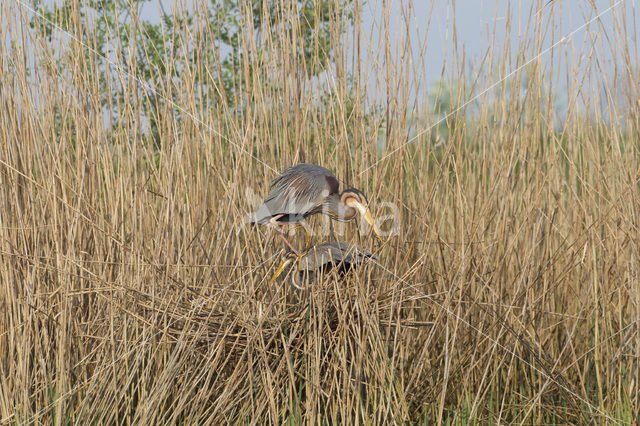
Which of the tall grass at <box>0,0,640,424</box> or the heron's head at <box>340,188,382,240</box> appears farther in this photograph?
the tall grass at <box>0,0,640,424</box>

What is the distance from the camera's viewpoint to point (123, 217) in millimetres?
1626

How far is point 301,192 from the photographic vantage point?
1257 mm

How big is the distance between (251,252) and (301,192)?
1.35 feet

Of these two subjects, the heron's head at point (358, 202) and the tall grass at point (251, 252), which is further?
the tall grass at point (251, 252)

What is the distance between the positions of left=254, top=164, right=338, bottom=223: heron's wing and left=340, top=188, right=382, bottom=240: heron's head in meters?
0.05

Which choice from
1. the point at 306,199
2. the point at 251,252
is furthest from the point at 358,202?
the point at 251,252

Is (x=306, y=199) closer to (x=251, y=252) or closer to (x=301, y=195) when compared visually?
(x=301, y=195)

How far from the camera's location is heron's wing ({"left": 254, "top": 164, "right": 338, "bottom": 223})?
1.26 meters

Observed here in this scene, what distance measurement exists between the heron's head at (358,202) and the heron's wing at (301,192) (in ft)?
0.16

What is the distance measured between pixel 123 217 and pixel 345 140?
0.59 metres

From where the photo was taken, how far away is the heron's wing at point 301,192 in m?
1.26

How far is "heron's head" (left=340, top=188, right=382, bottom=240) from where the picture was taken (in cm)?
121

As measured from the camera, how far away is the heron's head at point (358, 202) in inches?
47.6

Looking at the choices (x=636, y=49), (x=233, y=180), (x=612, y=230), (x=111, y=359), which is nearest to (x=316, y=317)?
(x=233, y=180)
